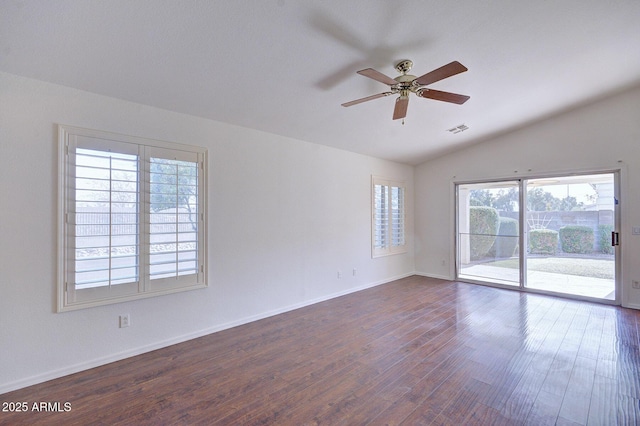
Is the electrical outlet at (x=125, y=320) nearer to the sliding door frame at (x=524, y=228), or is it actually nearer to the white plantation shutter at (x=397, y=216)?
the white plantation shutter at (x=397, y=216)

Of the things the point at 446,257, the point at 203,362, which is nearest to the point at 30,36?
the point at 203,362

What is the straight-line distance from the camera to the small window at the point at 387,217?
19.0 ft

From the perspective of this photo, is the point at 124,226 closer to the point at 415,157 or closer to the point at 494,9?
the point at 494,9

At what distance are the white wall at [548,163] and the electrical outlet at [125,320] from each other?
572 cm

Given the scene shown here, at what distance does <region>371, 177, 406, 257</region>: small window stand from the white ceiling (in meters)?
2.18

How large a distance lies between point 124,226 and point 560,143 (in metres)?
6.53

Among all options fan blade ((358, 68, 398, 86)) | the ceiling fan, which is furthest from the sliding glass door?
fan blade ((358, 68, 398, 86))

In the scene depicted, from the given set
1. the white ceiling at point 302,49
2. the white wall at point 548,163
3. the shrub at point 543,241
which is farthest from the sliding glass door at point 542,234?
the white ceiling at point 302,49

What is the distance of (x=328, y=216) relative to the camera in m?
4.91

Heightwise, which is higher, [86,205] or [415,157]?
[415,157]

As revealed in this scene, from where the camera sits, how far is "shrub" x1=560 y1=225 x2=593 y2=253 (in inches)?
187

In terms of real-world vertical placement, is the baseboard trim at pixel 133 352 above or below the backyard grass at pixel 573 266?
below

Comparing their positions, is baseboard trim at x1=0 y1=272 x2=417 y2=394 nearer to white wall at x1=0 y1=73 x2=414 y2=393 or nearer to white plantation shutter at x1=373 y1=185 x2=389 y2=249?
white wall at x1=0 y1=73 x2=414 y2=393

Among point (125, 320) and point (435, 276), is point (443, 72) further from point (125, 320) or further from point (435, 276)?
point (435, 276)
